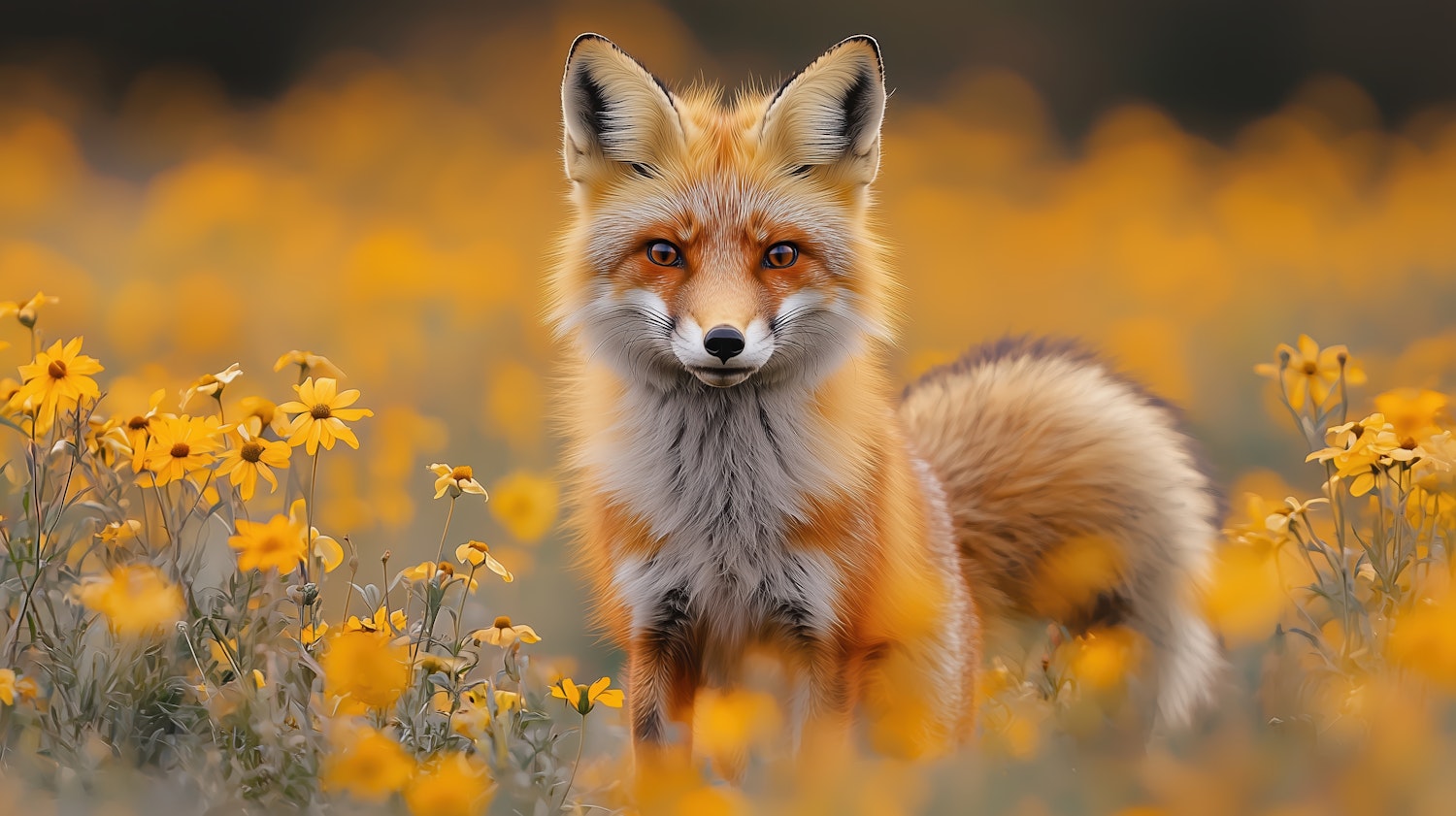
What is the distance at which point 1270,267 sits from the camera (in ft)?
25.1

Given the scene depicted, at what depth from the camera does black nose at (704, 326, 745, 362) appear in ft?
8.41

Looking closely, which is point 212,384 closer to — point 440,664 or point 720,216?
point 440,664

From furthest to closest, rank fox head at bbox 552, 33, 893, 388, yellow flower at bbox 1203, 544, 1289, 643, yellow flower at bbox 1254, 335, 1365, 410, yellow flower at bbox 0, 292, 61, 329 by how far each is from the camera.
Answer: yellow flower at bbox 1254, 335, 1365, 410
fox head at bbox 552, 33, 893, 388
yellow flower at bbox 0, 292, 61, 329
yellow flower at bbox 1203, 544, 1289, 643

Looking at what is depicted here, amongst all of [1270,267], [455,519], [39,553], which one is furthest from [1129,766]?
[1270,267]

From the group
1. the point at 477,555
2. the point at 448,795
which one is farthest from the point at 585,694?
the point at 448,795

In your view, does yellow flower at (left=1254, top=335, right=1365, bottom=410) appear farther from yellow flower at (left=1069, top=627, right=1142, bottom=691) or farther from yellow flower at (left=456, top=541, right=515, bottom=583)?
yellow flower at (left=456, top=541, right=515, bottom=583)

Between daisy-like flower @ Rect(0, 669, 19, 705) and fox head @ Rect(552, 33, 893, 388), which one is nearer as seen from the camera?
daisy-like flower @ Rect(0, 669, 19, 705)

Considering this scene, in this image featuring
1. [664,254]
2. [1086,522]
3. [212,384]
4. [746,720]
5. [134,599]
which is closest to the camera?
[746,720]

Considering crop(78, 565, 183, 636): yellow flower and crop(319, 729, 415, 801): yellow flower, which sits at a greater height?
crop(78, 565, 183, 636): yellow flower

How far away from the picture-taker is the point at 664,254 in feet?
9.41

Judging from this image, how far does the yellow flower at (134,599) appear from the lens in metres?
2.23

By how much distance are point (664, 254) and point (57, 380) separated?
135cm

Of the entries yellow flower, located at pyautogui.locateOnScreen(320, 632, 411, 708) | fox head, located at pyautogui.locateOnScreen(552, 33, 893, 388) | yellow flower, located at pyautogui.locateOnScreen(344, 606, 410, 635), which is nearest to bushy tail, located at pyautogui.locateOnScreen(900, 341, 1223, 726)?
fox head, located at pyautogui.locateOnScreen(552, 33, 893, 388)

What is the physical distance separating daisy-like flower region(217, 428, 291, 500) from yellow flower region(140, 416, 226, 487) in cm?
5
